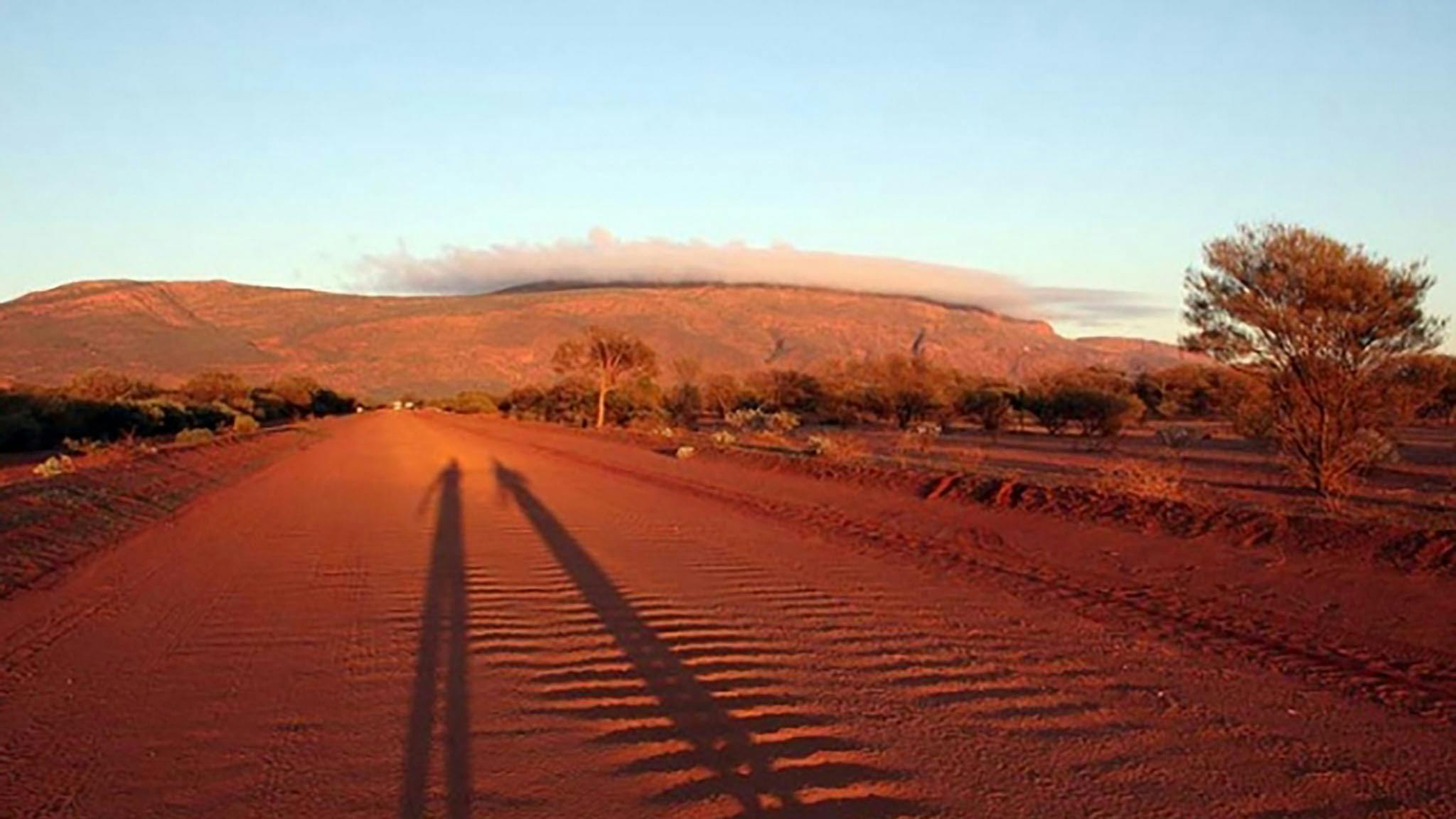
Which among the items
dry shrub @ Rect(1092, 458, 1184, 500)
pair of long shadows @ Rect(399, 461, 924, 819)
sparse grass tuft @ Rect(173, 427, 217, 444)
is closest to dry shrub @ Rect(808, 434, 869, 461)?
dry shrub @ Rect(1092, 458, 1184, 500)

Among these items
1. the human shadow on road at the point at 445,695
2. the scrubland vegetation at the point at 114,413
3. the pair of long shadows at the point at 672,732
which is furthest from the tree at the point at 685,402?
the pair of long shadows at the point at 672,732

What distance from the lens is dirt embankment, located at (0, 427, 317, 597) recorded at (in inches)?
551

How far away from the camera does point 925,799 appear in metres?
5.33

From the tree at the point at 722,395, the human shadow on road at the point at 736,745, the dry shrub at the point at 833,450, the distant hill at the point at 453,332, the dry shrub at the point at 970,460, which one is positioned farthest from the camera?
the distant hill at the point at 453,332

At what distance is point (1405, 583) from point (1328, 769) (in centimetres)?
570

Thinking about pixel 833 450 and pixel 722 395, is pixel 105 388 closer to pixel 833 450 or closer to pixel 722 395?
pixel 722 395

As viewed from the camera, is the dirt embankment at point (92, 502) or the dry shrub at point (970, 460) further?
the dry shrub at point (970, 460)

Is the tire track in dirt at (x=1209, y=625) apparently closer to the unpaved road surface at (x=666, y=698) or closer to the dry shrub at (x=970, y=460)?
the unpaved road surface at (x=666, y=698)

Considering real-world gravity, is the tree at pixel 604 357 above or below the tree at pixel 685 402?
above

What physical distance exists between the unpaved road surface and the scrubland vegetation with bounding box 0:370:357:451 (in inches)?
1187

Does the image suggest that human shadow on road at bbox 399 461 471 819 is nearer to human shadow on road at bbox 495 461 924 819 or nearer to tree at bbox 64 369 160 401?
human shadow on road at bbox 495 461 924 819

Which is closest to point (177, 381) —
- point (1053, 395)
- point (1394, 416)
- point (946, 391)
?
point (946, 391)

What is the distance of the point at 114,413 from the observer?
55719 millimetres

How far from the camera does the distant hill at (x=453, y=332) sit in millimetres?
146000
